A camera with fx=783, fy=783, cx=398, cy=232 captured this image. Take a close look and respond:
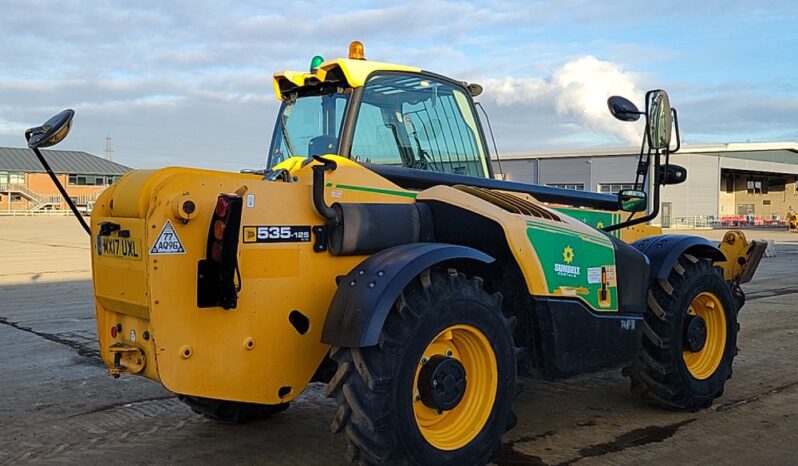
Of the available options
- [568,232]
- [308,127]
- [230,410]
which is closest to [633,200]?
[568,232]

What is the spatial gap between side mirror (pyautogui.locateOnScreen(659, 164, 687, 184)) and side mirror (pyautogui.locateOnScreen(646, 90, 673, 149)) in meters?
0.35

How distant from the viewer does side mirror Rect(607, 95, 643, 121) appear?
5188 millimetres

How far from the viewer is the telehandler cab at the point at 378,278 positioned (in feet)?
12.5

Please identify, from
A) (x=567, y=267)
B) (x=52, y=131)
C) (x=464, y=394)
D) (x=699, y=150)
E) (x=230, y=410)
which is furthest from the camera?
(x=699, y=150)

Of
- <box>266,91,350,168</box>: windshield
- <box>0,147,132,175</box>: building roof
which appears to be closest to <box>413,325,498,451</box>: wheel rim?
<box>266,91,350,168</box>: windshield

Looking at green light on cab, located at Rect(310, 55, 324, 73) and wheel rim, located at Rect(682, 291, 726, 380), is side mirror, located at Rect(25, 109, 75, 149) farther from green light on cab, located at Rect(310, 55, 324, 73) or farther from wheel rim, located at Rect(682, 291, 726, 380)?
wheel rim, located at Rect(682, 291, 726, 380)

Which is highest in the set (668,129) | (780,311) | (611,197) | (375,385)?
(668,129)

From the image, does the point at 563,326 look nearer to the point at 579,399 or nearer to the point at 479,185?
the point at 479,185

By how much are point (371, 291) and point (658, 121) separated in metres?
2.39

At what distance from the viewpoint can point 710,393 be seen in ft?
19.2

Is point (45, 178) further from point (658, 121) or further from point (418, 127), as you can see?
point (658, 121)

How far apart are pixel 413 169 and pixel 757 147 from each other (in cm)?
5850

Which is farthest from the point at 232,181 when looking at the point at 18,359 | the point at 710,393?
the point at 18,359

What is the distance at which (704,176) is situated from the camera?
53406 mm
